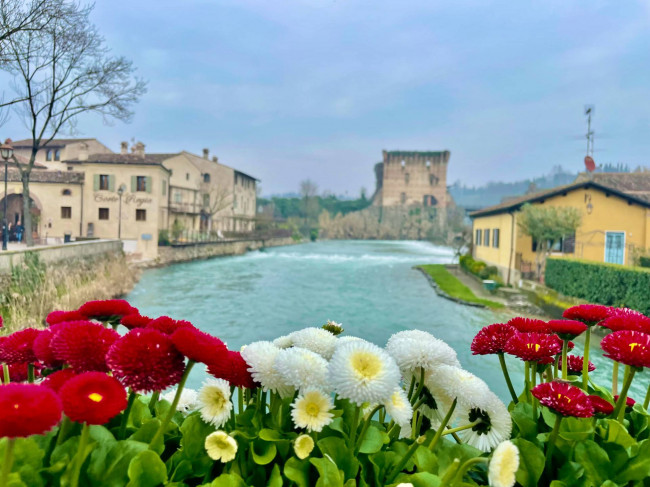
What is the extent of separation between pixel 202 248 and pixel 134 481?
113ft

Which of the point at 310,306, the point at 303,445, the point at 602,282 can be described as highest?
the point at 303,445

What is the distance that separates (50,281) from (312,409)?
1273 cm

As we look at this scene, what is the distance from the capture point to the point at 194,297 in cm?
1662

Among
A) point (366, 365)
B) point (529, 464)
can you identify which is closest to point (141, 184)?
point (366, 365)

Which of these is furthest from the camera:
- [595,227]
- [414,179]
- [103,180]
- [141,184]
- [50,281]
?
[414,179]

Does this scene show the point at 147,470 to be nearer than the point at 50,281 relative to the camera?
Yes

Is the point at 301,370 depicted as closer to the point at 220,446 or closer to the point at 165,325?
the point at 220,446

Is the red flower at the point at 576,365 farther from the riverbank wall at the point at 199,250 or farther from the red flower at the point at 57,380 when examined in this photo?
the riverbank wall at the point at 199,250

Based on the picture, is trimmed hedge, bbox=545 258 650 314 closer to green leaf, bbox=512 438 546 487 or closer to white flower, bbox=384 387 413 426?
green leaf, bbox=512 438 546 487

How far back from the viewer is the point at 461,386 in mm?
1203

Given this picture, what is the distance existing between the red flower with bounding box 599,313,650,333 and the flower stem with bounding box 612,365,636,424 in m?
0.16

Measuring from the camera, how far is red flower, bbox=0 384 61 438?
0.78 meters

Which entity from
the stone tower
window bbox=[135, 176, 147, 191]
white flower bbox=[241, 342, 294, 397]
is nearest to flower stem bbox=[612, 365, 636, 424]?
white flower bbox=[241, 342, 294, 397]

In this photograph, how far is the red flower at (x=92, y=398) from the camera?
0.88 meters
